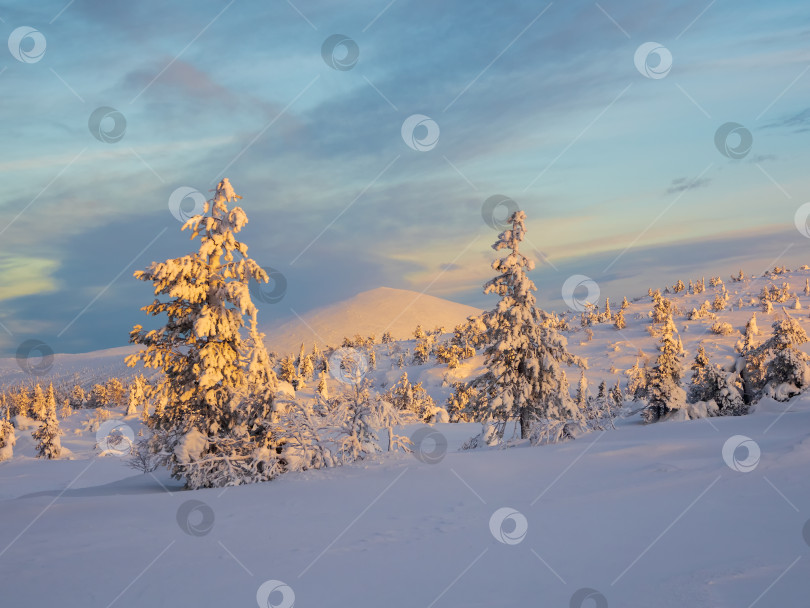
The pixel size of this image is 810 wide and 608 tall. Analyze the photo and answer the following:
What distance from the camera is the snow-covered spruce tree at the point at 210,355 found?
1678cm

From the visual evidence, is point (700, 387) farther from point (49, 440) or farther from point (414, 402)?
point (49, 440)

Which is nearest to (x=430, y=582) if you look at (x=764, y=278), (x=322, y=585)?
(x=322, y=585)

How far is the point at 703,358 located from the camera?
115 ft

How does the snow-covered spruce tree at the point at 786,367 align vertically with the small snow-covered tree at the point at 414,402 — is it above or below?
below

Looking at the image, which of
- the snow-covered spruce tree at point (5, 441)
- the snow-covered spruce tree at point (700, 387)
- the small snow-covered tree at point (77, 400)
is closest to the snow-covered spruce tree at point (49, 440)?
the snow-covered spruce tree at point (5, 441)

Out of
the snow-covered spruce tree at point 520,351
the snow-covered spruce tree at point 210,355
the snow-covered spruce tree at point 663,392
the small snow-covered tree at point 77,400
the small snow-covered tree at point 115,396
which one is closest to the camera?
the snow-covered spruce tree at point 210,355

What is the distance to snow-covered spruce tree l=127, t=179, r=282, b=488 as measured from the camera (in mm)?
16781

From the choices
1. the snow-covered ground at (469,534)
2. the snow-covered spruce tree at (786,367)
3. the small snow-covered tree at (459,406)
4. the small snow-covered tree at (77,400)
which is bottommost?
the snow-covered ground at (469,534)

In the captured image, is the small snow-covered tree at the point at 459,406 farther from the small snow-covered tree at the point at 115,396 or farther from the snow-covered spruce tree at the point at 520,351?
the small snow-covered tree at the point at 115,396

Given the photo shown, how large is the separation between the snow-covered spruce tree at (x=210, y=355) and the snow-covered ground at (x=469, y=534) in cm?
303

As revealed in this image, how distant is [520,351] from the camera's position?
26609mm

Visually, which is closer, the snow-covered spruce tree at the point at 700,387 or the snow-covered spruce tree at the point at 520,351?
the snow-covered spruce tree at the point at 520,351

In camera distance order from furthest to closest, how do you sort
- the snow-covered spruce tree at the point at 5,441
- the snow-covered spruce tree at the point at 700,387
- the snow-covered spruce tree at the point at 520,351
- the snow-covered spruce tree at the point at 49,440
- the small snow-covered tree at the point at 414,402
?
the small snow-covered tree at the point at 414,402 → the snow-covered spruce tree at the point at 49,440 → the snow-covered spruce tree at the point at 5,441 → the snow-covered spruce tree at the point at 700,387 → the snow-covered spruce tree at the point at 520,351

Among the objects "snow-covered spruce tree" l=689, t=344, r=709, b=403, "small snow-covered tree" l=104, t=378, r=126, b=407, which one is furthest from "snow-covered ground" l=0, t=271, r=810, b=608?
"small snow-covered tree" l=104, t=378, r=126, b=407
